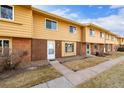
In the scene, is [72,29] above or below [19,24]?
above

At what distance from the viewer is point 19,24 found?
10414 mm

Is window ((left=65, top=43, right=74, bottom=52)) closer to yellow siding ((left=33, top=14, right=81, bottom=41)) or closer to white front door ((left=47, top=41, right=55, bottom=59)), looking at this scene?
yellow siding ((left=33, top=14, right=81, bottom=41))

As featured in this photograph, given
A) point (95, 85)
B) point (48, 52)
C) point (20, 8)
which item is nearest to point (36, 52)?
point (48, 52)

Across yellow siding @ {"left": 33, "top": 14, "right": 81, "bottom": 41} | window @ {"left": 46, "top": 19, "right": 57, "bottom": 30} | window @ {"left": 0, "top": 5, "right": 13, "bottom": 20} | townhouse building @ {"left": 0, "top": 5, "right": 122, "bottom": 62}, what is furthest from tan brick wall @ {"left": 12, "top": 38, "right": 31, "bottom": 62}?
window @ {"left": 46, "top": 19, "right": 57, "bottom": 30}

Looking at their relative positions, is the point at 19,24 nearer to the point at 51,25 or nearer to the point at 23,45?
the point at 23,45

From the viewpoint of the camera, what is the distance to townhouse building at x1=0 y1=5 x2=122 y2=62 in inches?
390

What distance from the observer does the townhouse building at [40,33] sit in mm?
9899

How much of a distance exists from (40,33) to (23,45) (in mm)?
2742

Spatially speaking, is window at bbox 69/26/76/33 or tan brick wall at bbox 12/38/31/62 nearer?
tan brick wall at bbox 12/38/31/62

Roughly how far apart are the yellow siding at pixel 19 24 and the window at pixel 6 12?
35 centimetres

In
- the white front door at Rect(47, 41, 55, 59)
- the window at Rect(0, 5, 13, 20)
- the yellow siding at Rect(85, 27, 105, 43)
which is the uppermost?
the window at Rect(0, 5, 13, 20)

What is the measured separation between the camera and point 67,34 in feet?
55.5

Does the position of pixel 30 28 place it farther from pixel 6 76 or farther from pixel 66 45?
pixel 66 45

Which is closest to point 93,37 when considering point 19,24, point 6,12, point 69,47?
point 69,47
